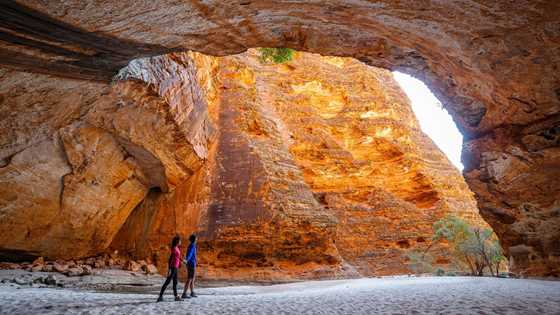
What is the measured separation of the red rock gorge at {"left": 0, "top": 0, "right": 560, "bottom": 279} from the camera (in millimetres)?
5426

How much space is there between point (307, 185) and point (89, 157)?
10.8m

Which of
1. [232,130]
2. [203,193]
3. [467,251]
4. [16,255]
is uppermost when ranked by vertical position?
→ [232,130]

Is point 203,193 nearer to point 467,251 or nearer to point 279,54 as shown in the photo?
point 279,54

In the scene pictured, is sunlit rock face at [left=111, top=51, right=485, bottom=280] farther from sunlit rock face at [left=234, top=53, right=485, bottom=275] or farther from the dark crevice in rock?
the dark crevice in rock

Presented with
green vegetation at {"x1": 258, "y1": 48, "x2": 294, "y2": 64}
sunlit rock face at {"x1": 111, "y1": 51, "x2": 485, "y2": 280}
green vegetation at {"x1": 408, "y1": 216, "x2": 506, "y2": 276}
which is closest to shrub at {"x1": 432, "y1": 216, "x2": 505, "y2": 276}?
green vegetation at {"x1": 408, "y1": 216, "x2": 506, "y2": 276}

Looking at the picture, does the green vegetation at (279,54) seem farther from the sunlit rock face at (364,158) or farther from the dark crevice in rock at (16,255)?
the dark crevice in rock at (16,255)

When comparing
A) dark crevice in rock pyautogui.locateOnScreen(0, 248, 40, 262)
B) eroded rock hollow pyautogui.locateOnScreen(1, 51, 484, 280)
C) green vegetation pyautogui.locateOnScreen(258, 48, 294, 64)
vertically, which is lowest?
dark crevice in rock pyautogui.locateOnScreen(0, 248, 40, 262)

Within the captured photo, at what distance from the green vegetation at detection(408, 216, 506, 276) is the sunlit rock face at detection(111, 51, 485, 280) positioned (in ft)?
6.19

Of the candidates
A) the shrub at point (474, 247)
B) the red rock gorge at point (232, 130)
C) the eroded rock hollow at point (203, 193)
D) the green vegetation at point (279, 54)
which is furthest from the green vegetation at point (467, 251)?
the green vegetation at point (279, 54)

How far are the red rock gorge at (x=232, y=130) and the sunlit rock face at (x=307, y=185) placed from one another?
0.12m

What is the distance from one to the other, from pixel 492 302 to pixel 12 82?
10.5 metres

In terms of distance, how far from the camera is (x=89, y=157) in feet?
41.8

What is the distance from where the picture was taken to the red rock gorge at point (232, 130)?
543 cm

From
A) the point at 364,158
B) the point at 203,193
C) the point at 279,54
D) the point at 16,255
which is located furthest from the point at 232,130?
the point at 364,158
